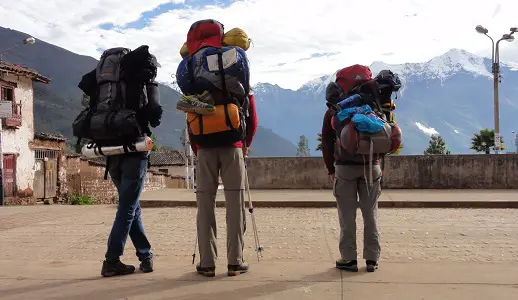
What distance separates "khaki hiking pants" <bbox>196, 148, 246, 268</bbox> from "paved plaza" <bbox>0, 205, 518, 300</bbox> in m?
0.20

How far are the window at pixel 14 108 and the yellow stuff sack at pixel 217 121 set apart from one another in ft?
64.3

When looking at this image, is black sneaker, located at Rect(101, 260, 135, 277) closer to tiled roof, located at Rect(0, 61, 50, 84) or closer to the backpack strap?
the backpack strap

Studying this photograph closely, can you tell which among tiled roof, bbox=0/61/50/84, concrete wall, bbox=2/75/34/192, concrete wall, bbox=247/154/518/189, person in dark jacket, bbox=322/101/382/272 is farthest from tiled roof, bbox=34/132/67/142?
person in dark jacket, bbox=322/101/382/272

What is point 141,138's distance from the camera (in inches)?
144

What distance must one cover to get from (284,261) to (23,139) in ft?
66.5

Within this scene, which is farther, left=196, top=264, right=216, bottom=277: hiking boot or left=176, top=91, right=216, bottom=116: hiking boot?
left=196, top=264, right=216, bottom=277: hiking boot

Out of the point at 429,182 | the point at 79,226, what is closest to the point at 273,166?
the point at 429,182

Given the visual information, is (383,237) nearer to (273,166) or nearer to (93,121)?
(93,121)

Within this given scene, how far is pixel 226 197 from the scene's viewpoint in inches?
143

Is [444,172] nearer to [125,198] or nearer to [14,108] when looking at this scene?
[125,198]

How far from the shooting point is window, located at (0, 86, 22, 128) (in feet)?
67.3

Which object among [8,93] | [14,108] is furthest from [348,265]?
[8,93]

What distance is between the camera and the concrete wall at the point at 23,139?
2078cm

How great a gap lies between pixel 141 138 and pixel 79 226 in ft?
12.1
